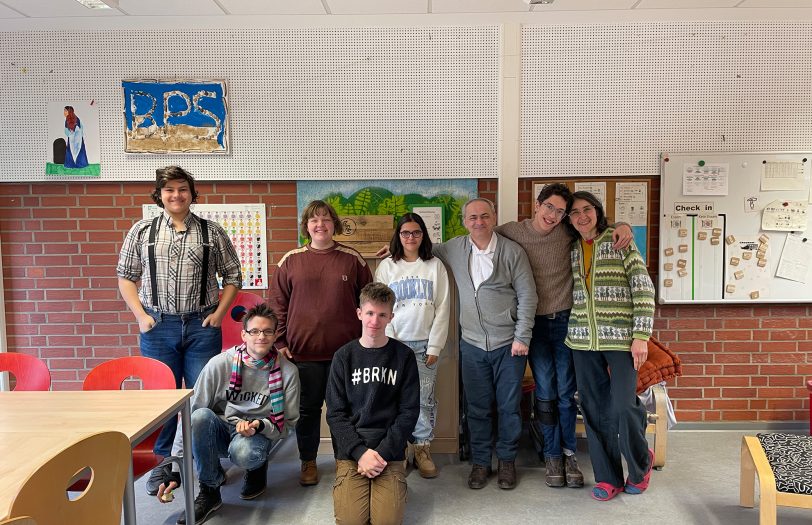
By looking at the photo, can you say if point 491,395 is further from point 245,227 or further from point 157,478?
point 245,227

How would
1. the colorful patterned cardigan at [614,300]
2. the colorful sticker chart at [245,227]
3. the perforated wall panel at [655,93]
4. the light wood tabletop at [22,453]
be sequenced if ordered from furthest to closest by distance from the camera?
the colorful sticker chart at [245,227], the perforated wall panel at [655,93], the colorful patterned cardigan at [614,300], the light wood tabletop at [22,453]

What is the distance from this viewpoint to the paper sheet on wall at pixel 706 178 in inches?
136

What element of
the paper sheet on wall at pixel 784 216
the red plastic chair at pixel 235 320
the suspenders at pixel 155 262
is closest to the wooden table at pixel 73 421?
the suspenders at pixel 155 262

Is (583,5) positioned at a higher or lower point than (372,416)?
higher

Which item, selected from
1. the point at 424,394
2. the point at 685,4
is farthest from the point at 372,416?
the point at 685,4

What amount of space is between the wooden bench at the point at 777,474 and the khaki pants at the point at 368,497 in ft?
5.05

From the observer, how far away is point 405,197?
139 inches

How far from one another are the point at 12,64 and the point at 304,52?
1.99 m

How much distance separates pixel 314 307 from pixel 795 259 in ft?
10.6

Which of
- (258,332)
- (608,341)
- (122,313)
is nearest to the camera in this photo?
(258,332)

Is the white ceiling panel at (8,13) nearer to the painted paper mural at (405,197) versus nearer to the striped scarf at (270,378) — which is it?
the painted paper mural at (405,197)

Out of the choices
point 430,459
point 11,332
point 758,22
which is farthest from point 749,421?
point 11,332

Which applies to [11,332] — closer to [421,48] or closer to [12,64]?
[12,64]

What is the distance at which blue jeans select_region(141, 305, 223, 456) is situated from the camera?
274 cm
